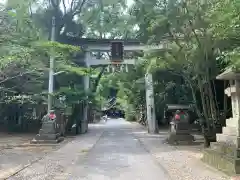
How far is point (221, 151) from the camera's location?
31.6 ft

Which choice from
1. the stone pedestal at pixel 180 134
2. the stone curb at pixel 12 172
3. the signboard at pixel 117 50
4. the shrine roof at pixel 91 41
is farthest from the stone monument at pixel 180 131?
the shrine roof at pixel 91 41

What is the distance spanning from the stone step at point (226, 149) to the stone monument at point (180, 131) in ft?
23.7

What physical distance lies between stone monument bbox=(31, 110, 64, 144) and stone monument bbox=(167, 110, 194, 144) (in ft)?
22.0

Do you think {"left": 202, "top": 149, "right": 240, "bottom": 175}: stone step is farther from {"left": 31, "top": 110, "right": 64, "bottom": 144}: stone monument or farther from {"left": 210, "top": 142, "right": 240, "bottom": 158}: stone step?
{"left": 31, "top": 110, "right": 64, "bottom": 144}: stone monument

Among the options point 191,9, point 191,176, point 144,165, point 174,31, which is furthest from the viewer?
→ point 174,31

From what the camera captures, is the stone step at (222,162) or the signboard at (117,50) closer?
the stone step at (222,162)

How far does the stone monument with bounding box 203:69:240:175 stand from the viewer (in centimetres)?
848

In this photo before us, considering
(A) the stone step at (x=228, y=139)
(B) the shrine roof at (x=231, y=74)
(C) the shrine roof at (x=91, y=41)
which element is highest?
(C) the shrine roof at (x=91, y=41)

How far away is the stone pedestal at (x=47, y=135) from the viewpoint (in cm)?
1844

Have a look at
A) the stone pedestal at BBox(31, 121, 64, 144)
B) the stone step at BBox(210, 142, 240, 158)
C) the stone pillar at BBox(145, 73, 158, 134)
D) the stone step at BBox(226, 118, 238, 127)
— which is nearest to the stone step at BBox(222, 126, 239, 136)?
the stone step at BBox(226, 118, 238, 127)

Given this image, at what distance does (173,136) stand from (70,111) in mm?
10220

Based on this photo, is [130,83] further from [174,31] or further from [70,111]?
[174,31]

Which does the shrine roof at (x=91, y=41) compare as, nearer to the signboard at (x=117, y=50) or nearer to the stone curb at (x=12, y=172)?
the signboard at (x=117, y=50)

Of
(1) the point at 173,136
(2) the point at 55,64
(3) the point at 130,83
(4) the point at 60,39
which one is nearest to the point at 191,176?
(1) the point at 173,136
